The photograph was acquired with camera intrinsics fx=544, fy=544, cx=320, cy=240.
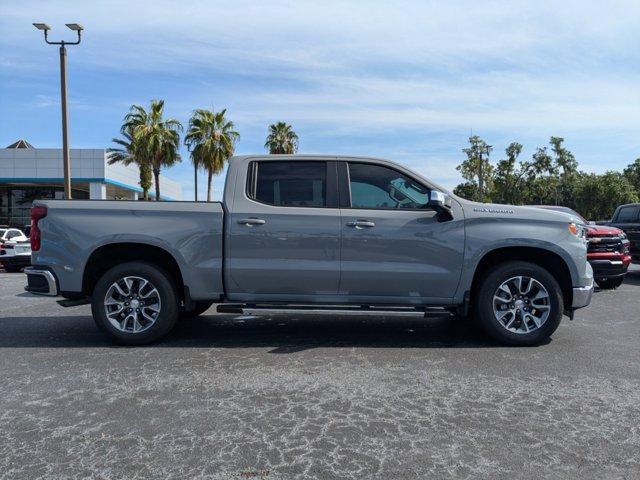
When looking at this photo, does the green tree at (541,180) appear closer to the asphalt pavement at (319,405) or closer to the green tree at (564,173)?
the green tree at (564,173)

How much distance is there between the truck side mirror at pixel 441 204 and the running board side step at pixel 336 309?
3.16 ft

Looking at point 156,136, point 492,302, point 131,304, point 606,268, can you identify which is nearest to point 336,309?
point 492,302

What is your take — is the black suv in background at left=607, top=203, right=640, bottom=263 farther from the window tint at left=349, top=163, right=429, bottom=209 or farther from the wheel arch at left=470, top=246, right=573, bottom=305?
the window tint at left=349, top=163, right=429, bottom=209

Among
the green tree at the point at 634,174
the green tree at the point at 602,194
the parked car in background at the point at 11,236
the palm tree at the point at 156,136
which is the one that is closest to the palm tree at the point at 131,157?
the palm tree at the point at 156,136

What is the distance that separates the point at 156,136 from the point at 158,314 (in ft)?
106

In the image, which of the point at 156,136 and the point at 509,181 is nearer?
the point at 156,136

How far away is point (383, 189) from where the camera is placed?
19.2ft

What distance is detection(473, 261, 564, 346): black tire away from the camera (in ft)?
18.6

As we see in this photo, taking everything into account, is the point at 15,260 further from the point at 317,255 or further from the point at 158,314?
the point at 317,255

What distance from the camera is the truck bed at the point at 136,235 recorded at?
568 cm

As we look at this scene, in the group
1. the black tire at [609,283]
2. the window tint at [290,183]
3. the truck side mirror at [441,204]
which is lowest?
the black tire at [609,283]

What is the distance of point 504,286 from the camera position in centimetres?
570

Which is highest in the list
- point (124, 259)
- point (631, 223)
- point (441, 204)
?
point (441, 204)

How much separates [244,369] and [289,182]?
6.79 feet
